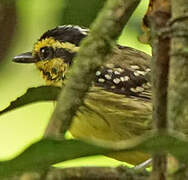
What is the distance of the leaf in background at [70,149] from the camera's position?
80 cm

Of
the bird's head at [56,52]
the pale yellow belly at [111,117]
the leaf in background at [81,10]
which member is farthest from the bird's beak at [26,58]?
the leaf in background at [81,10]

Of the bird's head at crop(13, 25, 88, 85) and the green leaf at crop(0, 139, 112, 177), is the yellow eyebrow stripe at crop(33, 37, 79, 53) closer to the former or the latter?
the bird's head at crop(13, 25, 88, 85)

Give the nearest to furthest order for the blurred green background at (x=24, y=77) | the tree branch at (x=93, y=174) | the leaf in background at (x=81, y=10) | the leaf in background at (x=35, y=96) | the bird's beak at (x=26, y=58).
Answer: the tree branch at (x=93, y=174), the leaf in background at (x=35, y=96), the leaf in background at (x=81, y=10), the blurred green background at (x=24, y=77), the bird's beak at (x=26, y=58)

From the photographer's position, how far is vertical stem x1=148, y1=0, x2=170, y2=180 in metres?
0.85

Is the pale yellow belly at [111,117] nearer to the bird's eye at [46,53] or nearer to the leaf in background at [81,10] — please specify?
the bird's eye at [46,53]

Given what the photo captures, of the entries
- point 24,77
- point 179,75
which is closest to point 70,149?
point 179,75

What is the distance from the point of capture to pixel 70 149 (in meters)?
0.81

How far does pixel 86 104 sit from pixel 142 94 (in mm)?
244

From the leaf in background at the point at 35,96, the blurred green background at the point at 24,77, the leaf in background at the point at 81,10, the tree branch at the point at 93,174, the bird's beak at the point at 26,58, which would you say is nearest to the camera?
the tree branch at the point at 93,174

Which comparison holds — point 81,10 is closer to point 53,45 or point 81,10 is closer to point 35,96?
point 35,96

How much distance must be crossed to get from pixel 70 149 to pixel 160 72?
0.16m

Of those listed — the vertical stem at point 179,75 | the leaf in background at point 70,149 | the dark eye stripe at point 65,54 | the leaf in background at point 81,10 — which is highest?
the leaf in background at point 81,10

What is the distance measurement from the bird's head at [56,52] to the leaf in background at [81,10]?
127 centimetres

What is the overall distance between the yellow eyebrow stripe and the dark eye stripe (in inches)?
0.5
